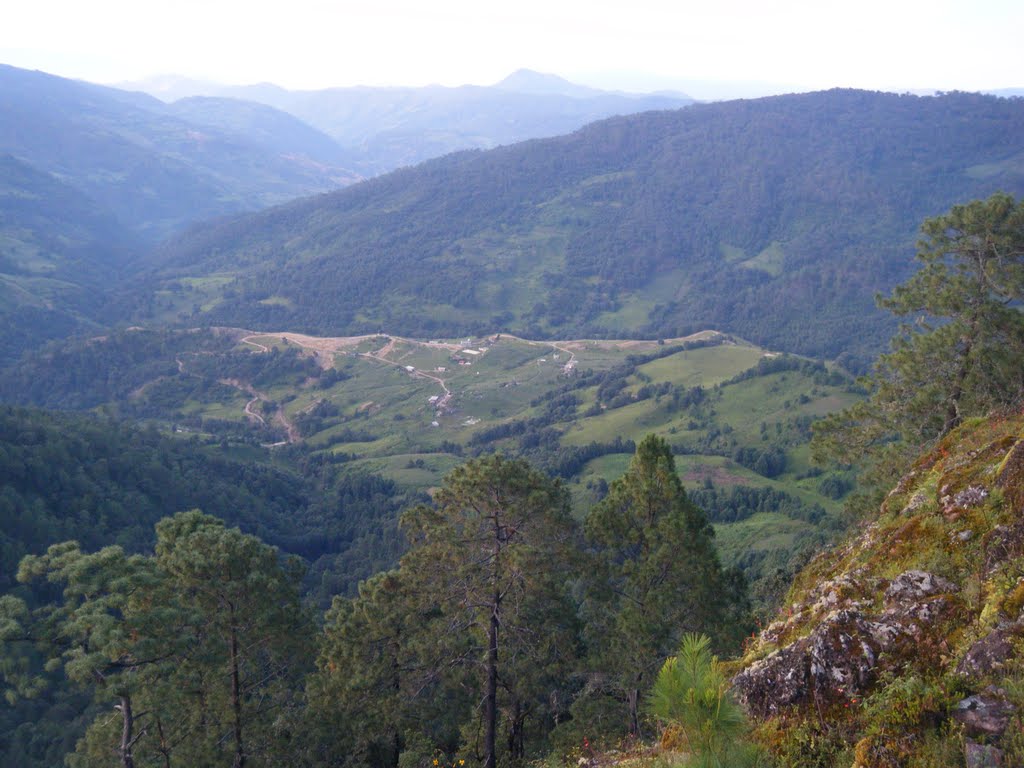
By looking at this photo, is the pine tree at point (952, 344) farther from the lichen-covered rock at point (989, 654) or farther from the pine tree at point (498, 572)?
the lichen-covered rock at point (989, 654)

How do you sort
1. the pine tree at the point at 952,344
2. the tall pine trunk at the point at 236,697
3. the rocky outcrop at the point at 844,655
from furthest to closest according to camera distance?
the pine tree at the point at 952,344 → the tall pine trunk at the point at 236,697 → the rocky outcrop at the point at 844,655

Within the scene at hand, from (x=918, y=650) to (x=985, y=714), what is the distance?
165 cm

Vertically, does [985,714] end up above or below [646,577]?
above

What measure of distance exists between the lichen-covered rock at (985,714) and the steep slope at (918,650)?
0.01 metres

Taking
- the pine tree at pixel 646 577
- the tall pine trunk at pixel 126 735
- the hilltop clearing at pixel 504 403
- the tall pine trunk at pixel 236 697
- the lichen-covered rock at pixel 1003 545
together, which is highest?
the lichen-covered rock at pixel 1003 545

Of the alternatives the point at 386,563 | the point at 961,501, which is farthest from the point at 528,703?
the point at 386,563

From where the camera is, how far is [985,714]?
700 centimetres

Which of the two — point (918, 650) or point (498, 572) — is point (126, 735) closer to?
point (498, 572)

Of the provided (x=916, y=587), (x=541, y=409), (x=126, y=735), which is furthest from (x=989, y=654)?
(x=541, y=409)

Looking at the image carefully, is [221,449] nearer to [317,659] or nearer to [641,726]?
[317,659]

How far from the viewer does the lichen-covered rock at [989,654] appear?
7582 millimetres

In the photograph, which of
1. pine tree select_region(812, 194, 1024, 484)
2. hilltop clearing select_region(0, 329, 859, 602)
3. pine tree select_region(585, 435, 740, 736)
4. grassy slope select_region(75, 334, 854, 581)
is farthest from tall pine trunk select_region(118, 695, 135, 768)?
grassy slope select_region(75, 334, 854, 581)

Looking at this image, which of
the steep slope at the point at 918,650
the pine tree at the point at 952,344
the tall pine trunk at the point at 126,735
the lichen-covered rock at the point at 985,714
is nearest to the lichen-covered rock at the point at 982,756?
the steep slope at the point at 918,650

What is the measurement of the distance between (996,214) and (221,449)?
4670 inches
